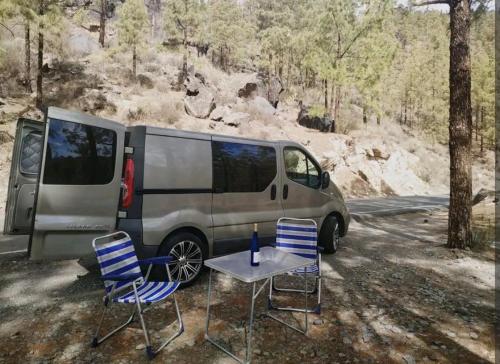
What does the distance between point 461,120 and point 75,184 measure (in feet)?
24.2

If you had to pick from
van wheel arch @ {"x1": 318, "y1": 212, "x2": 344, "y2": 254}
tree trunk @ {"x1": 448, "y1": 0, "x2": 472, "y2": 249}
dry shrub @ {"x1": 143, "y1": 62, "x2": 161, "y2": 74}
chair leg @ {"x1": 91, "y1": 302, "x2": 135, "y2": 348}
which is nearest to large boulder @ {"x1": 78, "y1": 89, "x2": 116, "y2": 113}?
dry shrub @ {"x1": 143, "y1": 62, "x2": 161, "y2": 74}

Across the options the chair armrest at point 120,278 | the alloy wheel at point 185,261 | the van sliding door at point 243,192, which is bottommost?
the alloy wheel at point 185,261

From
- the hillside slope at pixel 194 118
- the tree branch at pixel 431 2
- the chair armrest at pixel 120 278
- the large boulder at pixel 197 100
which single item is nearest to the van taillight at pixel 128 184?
the chair armrest at pixel 120 278

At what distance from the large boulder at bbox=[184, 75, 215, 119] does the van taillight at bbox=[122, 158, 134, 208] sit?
761 inches

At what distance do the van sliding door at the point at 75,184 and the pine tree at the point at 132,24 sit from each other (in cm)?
2485

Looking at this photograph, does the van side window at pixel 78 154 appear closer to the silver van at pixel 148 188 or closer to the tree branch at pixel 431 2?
the silver van at pixel 148 188

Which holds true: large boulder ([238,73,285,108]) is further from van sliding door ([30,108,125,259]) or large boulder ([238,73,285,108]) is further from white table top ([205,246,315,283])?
white table top ([205,246,315,283])

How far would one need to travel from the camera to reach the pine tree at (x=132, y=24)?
25.3 m

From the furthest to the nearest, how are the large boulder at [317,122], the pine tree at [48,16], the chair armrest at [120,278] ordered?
the large boulder at [317,122]
the pine tree at [48,16]
the chair armrest at [120,278]

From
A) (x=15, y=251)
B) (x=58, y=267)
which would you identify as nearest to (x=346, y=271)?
(x=58, y=267)

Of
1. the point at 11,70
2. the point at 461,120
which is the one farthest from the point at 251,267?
the point at 11,70

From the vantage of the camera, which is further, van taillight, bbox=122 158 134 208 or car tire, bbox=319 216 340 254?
car tire, bbox=319 216 340 254

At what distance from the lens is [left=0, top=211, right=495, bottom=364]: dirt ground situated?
3.31 meters

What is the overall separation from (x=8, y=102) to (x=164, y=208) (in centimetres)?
1700
